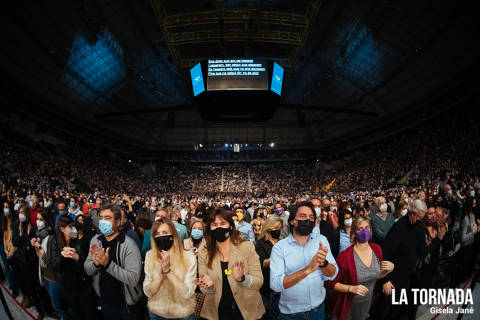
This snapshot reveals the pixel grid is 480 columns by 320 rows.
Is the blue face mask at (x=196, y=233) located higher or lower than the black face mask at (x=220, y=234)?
lower

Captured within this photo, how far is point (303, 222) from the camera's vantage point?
2125 millimetres

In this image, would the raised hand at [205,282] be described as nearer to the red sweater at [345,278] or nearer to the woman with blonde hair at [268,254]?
the woman with blonde hair at [268,254]

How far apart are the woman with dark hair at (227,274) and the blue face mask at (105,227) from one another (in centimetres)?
97

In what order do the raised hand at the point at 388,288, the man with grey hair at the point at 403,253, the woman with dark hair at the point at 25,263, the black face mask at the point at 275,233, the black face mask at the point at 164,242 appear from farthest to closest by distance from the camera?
the woman with dark hair at the point at 25,263 < the black face mask at the point at 275,233 < the man with grey hair at the point at 403,253 < the raised hand at the point at 388,288 < the black face mask at the point at 164,242

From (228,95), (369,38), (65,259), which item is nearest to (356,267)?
(65,259)

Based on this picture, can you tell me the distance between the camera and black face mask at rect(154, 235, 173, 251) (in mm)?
2131

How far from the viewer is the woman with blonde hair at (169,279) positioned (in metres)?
2.03

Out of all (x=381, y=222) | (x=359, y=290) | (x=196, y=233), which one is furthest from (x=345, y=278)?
(x=381, y=222)

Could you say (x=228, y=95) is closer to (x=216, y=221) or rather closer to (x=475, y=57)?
(x=216, y=221)

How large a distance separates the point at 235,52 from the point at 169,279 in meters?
19.2

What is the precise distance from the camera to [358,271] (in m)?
2.32

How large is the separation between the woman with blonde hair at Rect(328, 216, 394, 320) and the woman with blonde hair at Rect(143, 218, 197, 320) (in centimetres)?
144

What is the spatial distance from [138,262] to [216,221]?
88 cm

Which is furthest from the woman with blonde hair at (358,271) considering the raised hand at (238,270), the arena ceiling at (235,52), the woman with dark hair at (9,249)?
the arena ceiling at (235,52)
